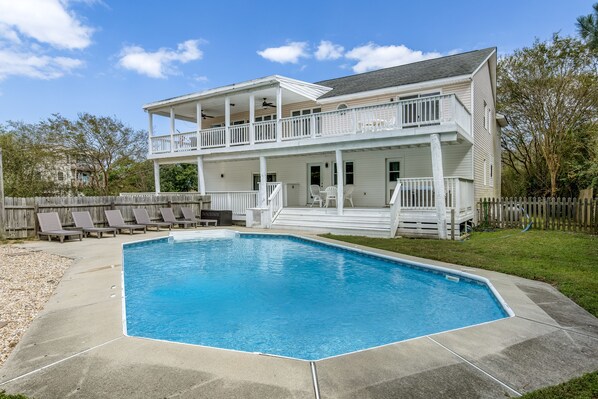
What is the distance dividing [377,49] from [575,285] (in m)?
43.5

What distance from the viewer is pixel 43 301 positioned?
526 centimetres

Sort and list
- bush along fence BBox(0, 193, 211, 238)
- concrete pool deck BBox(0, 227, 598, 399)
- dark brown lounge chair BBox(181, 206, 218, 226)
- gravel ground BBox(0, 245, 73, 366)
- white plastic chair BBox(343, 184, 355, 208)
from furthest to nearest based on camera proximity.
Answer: dark brown lounge chair BBox(181, 206, 218, 226) < white plastic chair BBox(343, 184, 355, 208) < bush along fence BBox(0, 193, 211, 238) < gravel ground BBox(0, 245, 73, 366) < concrete pool deck BBox(0, 227, 598, 399)

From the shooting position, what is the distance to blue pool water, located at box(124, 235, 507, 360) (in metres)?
4.70

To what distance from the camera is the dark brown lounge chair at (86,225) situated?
13009 millimetres

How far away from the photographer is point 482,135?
16.5 metres

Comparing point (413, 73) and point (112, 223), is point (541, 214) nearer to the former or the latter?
point (413, 73)

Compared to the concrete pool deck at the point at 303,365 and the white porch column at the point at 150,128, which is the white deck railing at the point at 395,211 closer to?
the concrete pool deck at the point at 303,365

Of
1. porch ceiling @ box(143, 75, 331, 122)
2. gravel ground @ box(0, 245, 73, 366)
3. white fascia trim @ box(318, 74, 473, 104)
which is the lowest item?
gravel ground @ box(0, 245, 73, 366)

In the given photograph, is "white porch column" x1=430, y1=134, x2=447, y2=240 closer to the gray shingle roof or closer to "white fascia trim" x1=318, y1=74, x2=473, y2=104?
"white fascia trim" x1=318, y1=74, x2=473, y2=104

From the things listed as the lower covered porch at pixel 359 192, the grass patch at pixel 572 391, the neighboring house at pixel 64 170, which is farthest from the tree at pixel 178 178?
the grass patch at pixel 572 391

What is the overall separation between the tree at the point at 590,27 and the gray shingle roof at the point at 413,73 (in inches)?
243

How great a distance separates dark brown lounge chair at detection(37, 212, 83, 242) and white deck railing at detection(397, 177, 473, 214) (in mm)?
11731

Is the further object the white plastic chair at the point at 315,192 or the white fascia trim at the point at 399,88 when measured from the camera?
the white plastic chair at the point at 315,192

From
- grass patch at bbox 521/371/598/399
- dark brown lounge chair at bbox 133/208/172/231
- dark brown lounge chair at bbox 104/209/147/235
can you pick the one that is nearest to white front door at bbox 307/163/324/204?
dark brown lounge chair at bbox 133/208/172/231
